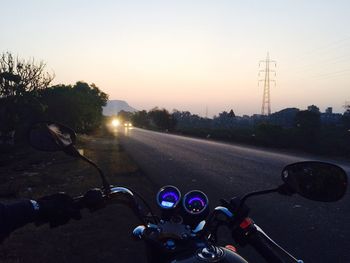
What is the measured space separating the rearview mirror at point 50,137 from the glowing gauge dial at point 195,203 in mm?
699

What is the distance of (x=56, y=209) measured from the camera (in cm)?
250

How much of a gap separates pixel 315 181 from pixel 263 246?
43cm

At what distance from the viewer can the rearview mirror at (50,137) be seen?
2811mm

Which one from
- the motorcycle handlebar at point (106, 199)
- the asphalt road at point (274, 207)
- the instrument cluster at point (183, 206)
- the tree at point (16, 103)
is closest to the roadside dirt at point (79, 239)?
the asphalt road at point (274, 207)

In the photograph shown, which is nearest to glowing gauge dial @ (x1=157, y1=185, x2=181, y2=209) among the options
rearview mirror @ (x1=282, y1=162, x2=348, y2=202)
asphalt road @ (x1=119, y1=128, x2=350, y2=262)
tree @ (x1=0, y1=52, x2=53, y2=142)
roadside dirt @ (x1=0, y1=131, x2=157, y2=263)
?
rearview mirror @ (x1=282, y1=162, x2=348, y2=202)

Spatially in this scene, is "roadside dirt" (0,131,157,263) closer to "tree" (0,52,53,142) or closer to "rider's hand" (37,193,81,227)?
"rider's hand" (37,193,81,227)

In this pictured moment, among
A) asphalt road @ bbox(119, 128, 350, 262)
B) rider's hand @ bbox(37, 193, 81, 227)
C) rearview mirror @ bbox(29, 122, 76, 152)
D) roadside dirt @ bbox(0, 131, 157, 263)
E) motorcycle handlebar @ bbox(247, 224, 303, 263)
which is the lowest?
roadside dirt @ bbox(0, 131, 157, 263)

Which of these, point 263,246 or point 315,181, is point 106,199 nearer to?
point 263,246

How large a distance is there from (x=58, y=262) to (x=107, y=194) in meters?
4.20

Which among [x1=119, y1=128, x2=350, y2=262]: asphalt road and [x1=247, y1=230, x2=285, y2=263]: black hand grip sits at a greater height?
[x1=247, y1=230, x2=285, y2=263]: black hand grip

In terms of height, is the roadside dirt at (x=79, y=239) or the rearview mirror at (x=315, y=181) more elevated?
the rearview mirror at (x=315, y=181)

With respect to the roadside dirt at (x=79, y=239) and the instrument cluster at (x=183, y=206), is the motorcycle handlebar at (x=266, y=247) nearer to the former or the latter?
the instrument cluster at (x=183, y=206)

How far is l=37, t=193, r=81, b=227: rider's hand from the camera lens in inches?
96.9

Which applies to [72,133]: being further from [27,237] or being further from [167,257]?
[27,237]
